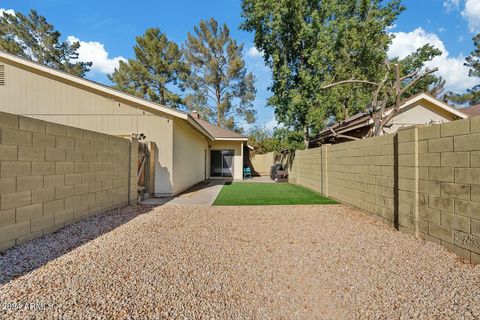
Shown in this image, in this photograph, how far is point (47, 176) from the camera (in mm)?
4203

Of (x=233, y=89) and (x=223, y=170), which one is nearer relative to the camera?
(x=223, y=170)

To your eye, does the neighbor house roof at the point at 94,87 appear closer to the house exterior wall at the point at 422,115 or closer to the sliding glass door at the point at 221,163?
the sliding glass door at the point at 221,163

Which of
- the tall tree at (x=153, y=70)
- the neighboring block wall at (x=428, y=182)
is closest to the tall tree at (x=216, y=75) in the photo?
the tall tree at (x=153, y=70)

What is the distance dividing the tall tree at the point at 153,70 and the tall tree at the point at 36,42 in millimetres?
4455

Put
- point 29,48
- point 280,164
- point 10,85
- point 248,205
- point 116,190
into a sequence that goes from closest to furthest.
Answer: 1. point 116,190
2. point 248,205
3. point 10,85
4. point 280,164
5. point 29,48

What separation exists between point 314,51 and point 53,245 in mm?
13539

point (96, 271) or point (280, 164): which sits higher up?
point (280, 164)

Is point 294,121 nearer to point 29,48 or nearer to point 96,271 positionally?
point 96,271

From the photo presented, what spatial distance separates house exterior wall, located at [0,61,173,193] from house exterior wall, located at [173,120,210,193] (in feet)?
1.63

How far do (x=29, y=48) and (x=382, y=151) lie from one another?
31033 millimetres

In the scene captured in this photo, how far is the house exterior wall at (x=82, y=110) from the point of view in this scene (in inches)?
350

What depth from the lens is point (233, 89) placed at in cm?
2725

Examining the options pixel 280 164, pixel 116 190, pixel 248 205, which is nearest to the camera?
pixel 116 190

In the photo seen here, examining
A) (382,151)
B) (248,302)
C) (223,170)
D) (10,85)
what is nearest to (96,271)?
(248,302)
